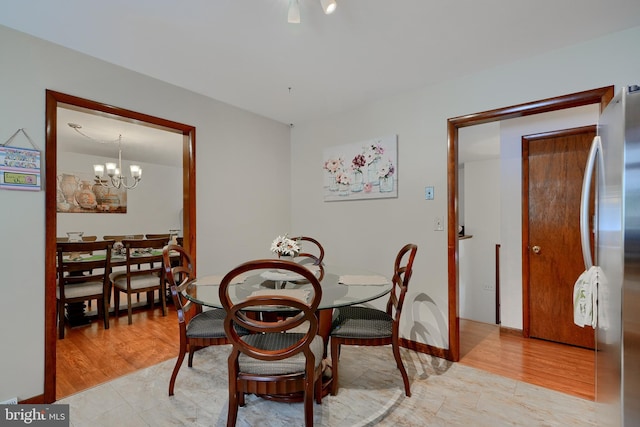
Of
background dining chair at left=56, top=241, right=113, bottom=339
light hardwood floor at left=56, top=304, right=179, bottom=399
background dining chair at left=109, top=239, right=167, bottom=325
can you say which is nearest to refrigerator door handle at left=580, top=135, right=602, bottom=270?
light hardwood floor at left=56, top=304, right=179, bottom=399

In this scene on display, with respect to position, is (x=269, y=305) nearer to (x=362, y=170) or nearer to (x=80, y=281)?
(x=362, y=170)

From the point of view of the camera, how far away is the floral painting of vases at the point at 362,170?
2.77m

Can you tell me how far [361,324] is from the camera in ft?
6.38

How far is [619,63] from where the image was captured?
1.82 m

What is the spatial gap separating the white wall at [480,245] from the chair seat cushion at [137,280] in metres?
3.97

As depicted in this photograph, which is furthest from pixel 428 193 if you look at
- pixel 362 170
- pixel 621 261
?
pixel 621 261

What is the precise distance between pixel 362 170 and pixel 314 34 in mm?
1387

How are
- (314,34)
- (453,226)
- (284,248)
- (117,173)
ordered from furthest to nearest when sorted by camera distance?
(117,173) < (453,226) < (284,248) < (314,34)

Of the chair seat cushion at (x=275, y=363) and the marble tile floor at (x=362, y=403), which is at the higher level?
the chair seat cushion at (x=275, y=363)

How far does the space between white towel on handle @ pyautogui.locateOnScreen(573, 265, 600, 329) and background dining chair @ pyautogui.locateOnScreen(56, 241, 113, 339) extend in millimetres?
3961

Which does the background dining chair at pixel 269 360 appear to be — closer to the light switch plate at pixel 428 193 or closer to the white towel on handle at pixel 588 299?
the white towel on handle at pixel 588 299

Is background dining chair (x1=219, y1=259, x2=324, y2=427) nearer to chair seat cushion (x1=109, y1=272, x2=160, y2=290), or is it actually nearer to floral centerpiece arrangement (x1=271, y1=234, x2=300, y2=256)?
floral centerpiece arrangement (x1=271, y1=234, x2=300, y2=256)

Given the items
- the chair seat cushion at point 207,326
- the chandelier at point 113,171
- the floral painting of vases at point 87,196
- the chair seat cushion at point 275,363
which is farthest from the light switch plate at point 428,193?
the floral painting of vases at point 87,196

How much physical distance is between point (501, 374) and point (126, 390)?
2.65m
